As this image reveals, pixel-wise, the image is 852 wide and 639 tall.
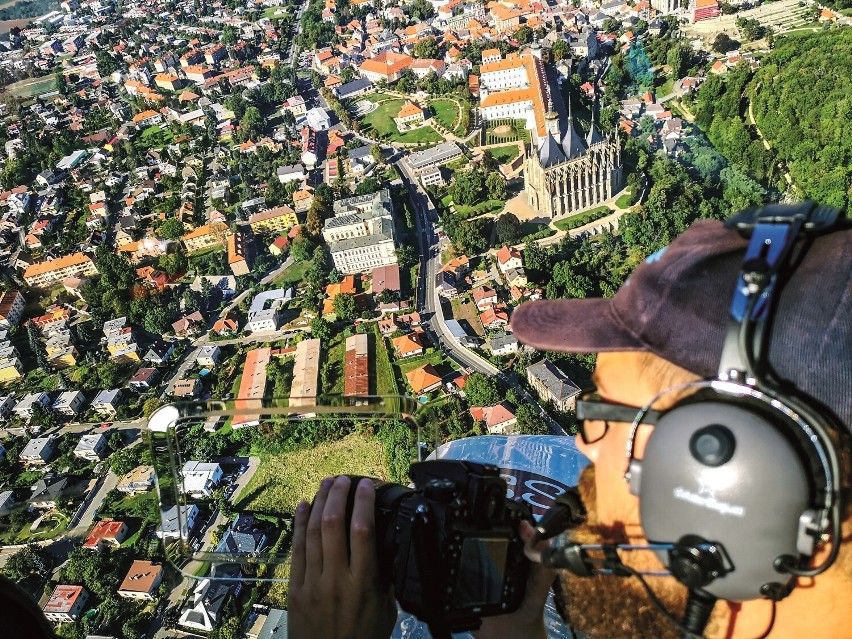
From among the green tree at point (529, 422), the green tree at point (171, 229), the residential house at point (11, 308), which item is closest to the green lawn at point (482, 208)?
the green tree at point (529, 422)

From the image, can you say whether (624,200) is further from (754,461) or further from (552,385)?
(754,461)

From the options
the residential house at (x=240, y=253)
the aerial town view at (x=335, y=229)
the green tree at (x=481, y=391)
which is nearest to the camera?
the aerial town view at (x=335, y=229)

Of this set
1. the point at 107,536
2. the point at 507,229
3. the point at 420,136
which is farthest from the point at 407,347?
the point at 420,136

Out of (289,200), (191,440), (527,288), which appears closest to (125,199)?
(289,200)

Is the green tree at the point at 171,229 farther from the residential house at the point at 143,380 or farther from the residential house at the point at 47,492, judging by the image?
the residential house at the point at 47,492

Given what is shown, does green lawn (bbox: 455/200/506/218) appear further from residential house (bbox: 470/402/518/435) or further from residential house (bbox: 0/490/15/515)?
residential house (bbox: 0/490/15/515)

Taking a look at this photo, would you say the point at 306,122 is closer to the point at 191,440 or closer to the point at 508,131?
the point at 508,131

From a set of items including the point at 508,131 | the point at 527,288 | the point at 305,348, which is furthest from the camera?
the point at 508,131
